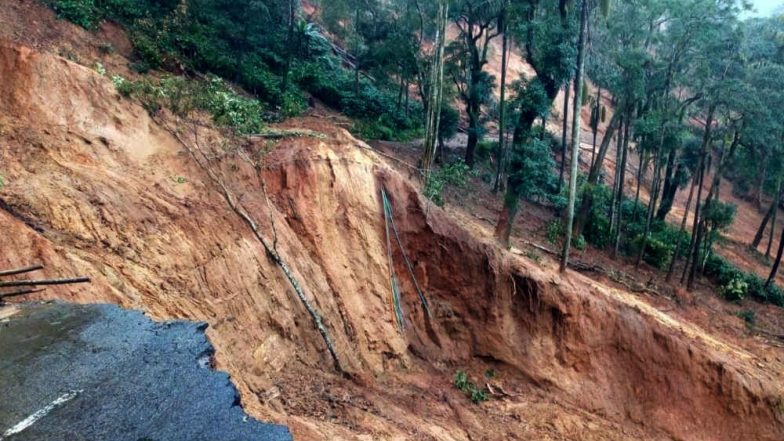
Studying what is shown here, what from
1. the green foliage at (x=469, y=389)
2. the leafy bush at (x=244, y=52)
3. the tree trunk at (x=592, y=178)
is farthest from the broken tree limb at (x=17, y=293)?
the tree trunk at (x=592, y=178)

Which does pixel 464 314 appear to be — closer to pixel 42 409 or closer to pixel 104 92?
pixel 104 92

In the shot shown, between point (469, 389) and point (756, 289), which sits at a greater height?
point (469, 389)

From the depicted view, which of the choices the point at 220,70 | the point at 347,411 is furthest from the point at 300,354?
the point at 220,70

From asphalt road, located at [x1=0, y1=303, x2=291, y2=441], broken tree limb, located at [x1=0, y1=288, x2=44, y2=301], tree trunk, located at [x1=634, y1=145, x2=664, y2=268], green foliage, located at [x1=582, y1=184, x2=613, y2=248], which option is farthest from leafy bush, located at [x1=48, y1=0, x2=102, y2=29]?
green foliage, located at [x1=582, y1=184, x2=613, y2=248]

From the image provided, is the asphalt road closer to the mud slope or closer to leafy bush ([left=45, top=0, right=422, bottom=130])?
the mud slope

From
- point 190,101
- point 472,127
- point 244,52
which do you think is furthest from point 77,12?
point 472,127

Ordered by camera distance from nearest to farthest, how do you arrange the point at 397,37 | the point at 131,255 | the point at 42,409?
the point at 42,409
the point at 131,255
the point at 397,37

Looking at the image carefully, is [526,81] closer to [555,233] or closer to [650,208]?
[555,233]
